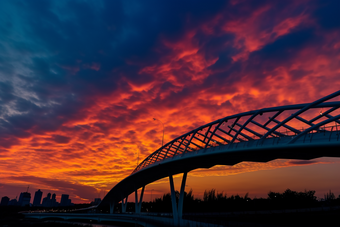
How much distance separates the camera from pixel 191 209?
130m

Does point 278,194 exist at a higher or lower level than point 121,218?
higher

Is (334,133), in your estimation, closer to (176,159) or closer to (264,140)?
(264,140)

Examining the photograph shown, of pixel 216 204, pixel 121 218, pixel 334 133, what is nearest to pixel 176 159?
pixel 334 133

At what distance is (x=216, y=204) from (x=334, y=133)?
354 ft

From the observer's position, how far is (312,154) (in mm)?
34688

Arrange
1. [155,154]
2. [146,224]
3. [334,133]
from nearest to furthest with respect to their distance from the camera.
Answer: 1. [334,133]
2. [146,224]
3. [155,154]

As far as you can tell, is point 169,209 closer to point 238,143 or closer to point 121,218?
point 121,218

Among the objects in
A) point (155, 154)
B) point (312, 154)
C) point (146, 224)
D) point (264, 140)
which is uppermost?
point (155, 154)

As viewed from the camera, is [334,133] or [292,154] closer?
[334,133]

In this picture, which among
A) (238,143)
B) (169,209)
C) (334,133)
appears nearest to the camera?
(334,133)

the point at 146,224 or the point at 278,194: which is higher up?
the point at 278,194

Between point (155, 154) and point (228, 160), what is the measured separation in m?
34.6

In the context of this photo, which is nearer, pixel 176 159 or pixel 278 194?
pixel 176 159

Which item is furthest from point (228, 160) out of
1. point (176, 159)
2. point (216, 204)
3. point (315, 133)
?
point (216, 204)
